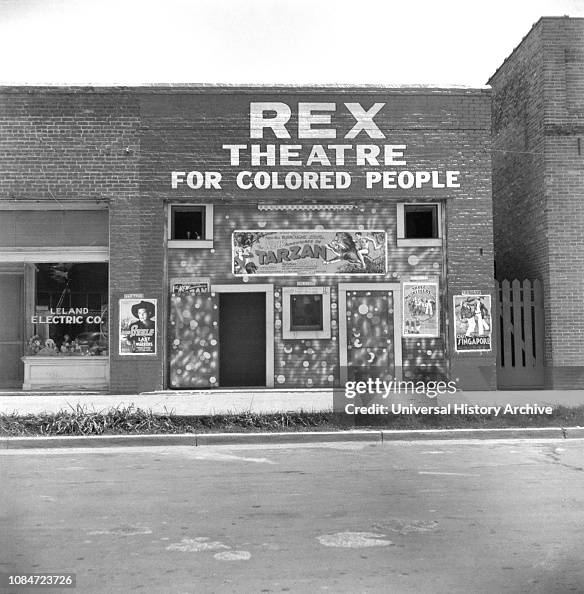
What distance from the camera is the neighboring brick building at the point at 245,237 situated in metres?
13.6

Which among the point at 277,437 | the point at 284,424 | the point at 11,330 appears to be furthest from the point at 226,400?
the point at 11,330

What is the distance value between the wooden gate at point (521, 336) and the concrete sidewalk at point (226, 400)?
0.47 metres

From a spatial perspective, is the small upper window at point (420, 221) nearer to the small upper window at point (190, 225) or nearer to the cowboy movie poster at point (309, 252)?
the cowboy movie poster at point (309, 252)

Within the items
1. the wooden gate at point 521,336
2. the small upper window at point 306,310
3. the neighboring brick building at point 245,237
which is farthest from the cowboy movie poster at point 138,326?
the wooden gate at point 521,336

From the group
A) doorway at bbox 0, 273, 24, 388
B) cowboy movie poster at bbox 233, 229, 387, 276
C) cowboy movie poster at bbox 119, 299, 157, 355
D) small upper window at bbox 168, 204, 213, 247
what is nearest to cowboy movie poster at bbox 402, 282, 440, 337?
cowboy movie poster at bbox 233, 229, 387, 276

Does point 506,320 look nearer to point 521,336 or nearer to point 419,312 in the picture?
point 521,336

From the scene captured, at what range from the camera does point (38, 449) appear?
9.26 meters

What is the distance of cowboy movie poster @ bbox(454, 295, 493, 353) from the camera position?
45.2 ft

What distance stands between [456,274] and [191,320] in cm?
550

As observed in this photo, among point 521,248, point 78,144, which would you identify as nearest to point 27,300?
point 78,144

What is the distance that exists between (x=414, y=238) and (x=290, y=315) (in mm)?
3054

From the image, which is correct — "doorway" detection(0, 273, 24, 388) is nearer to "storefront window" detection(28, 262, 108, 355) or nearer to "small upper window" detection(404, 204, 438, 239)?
"storefront window" detection(28, 262, 108, 355)

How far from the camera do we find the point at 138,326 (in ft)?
44.6

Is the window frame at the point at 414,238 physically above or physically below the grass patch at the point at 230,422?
above
